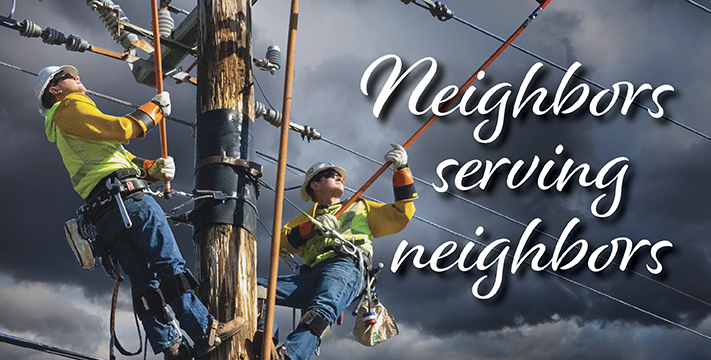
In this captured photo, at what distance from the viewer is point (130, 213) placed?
13.8 ft

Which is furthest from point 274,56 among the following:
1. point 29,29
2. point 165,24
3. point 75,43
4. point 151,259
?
point 151,259

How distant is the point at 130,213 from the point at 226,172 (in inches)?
29.8

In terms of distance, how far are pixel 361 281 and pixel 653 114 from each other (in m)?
5.99

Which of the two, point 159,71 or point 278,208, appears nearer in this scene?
point 278,208

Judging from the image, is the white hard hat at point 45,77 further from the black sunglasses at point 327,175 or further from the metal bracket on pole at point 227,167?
the black sunglasses at point 327,175

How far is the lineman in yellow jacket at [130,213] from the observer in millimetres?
4102

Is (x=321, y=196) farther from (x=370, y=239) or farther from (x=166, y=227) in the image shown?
(x=166, y=227)

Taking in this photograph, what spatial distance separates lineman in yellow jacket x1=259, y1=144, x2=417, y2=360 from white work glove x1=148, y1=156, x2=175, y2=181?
1.04 m

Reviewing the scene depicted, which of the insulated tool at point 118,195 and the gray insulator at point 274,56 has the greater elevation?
the gray insulator at point 274,56

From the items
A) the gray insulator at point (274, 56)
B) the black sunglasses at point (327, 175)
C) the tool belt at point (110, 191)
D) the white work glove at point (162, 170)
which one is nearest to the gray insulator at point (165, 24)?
the gray insulator at point (274, 56)

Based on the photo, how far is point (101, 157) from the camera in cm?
441

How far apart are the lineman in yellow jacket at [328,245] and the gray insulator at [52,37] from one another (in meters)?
2.84

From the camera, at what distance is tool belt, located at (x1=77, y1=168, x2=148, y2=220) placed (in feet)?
14.0

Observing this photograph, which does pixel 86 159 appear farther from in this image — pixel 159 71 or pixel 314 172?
pixel 314 172
